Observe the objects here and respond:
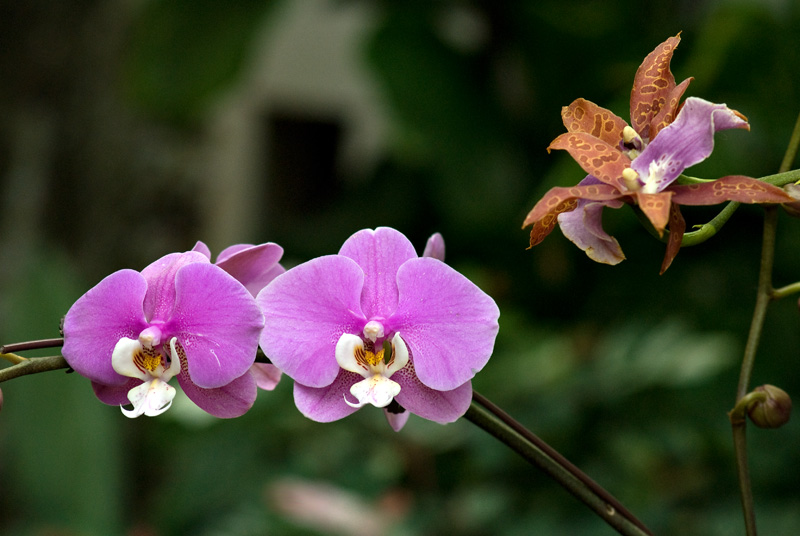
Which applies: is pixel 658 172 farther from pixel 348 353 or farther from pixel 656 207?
pixel 348 353

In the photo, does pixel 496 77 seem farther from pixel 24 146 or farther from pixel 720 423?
pixel 24 146

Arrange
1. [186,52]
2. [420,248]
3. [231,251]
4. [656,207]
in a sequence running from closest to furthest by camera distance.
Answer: [656,207]
[231,251]
[186,52]
[420,248]

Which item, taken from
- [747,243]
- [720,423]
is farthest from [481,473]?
[747,243]

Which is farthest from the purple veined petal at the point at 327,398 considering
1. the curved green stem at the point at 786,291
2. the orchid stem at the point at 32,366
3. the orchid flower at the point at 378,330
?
the curved green stem at the point at 786,291

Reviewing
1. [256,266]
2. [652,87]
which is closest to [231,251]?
[256,266]

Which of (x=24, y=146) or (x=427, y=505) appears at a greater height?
(x=24, y=146)

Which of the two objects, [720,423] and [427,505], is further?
[720,423]

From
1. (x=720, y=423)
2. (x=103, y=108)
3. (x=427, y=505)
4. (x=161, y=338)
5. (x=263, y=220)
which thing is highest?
(x=161, y=338)
